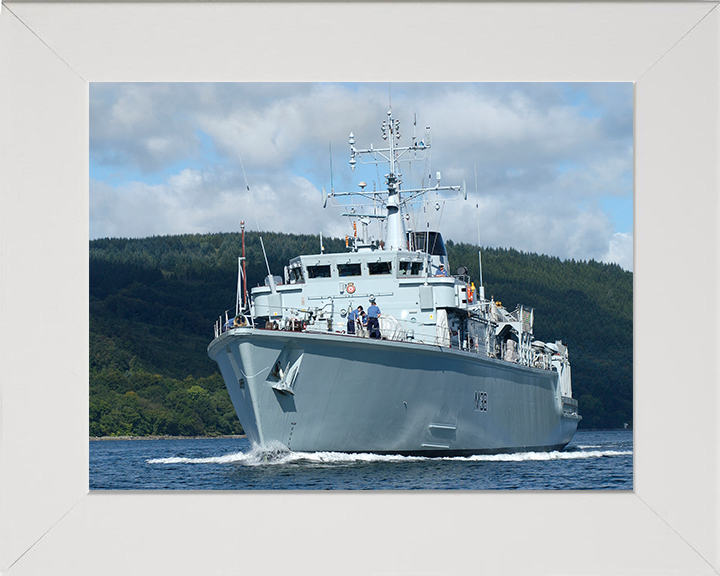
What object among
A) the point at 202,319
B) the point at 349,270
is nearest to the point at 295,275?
the point at 349,270

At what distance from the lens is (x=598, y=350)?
181 feet

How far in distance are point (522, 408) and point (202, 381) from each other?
3933cm

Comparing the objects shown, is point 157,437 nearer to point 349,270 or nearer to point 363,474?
point 349,270

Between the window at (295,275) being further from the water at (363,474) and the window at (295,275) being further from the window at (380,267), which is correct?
the water at (363,474)

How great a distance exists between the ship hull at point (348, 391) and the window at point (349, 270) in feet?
8.48

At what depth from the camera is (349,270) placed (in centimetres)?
1688

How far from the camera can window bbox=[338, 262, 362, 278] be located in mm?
16817

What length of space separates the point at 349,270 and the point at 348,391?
358 centimetres

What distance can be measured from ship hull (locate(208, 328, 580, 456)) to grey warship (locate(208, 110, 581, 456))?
0.06ft
